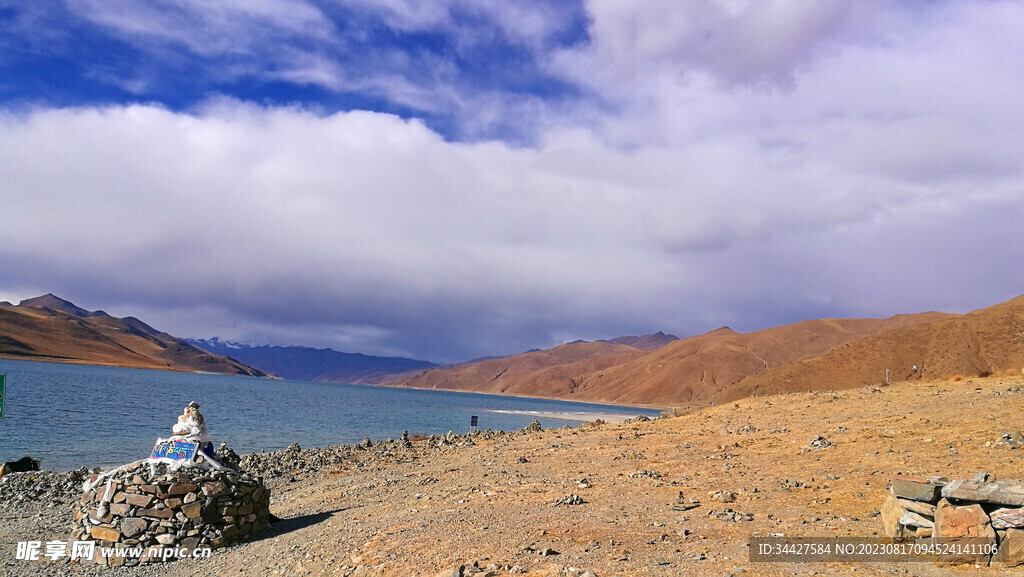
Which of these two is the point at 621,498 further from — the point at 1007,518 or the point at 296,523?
the point at 296,523

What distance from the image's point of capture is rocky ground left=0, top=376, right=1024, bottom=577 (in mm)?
9688

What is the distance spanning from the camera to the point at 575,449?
24.0 meters

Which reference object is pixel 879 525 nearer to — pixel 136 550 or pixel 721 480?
pixel 721 480

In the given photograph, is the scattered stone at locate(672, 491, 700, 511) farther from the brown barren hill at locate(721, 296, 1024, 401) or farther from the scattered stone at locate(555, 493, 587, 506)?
the brown barren hill at locate(721, 296, 1024, 401)

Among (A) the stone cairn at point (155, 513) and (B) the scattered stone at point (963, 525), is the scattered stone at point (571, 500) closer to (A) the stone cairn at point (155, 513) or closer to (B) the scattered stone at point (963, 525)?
(B) the scattered stone at point (963, 525)

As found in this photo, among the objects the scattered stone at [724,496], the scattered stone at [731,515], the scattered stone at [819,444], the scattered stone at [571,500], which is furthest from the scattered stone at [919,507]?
the scattered stone at [819,444]

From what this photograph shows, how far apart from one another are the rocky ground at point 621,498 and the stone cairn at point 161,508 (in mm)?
530

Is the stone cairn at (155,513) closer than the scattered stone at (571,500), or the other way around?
the stone cairn at (155,513)

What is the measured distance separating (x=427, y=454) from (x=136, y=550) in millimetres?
16422

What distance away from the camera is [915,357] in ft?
256

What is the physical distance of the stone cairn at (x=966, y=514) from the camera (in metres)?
7.93

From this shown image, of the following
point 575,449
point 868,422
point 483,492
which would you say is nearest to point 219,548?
point 483,492

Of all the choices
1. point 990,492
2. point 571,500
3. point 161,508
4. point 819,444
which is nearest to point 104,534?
point 161,508

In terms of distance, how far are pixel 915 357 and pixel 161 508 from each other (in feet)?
285
